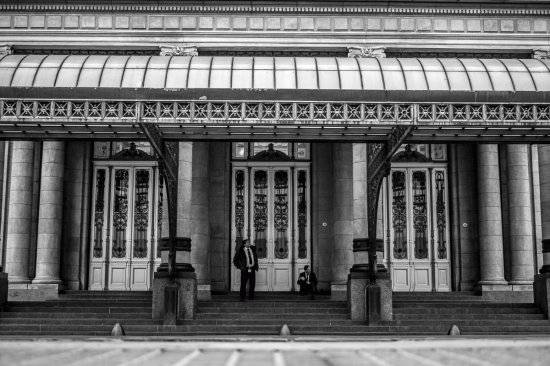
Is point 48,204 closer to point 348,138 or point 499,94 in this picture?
point 348,138

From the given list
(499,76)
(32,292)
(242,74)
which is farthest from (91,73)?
(499,76)

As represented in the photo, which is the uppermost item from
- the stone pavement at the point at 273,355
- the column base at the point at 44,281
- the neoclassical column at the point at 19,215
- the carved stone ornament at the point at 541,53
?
the carved stone ornament at the point at 541,53

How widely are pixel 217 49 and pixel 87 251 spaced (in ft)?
27.3

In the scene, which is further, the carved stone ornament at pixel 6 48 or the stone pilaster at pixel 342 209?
the stone pilaster at pixel 342 209

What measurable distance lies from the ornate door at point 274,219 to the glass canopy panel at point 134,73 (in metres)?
8.00

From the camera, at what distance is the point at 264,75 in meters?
20.3

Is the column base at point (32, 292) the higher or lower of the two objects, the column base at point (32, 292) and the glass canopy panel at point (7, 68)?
the lower

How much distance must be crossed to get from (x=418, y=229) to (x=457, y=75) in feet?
27.1

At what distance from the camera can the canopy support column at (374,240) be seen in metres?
20.5

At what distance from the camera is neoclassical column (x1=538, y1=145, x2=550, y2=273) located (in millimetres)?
21609

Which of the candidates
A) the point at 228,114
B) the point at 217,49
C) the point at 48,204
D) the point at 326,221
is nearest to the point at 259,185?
the point at 326,221

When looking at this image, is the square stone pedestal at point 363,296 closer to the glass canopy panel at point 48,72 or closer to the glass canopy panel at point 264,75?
the glass canopy panel at point 264,75

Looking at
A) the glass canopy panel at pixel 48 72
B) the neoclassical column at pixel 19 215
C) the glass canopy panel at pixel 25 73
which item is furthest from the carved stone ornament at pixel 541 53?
the neoclassical column at pixel 19 215

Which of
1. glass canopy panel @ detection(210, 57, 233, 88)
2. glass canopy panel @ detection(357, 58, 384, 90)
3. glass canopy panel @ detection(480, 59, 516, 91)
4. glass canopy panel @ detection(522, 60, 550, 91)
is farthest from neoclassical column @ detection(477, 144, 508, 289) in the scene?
glass canopy panel @ detection(210, 57, 233, 88)
